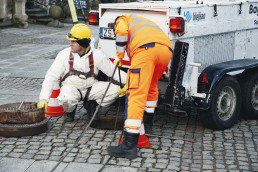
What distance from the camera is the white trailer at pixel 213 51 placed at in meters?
6.16

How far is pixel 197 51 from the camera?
256 inches

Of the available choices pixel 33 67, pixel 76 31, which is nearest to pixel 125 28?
pixel 76 31

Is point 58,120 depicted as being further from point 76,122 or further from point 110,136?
point 110,136

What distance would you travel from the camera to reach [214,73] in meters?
6.25

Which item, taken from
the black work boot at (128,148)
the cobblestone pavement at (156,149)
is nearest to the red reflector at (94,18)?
the cobblestone pavement at (156,149)

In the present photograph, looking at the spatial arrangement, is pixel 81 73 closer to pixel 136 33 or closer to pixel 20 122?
pixel 20 122

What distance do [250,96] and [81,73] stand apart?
237 cm

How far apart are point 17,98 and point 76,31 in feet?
7.85

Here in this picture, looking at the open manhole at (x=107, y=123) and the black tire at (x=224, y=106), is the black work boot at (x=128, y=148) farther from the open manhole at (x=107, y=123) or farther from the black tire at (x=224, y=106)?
the black tire at (x=224, y=106)

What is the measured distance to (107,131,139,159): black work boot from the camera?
17.9 ft

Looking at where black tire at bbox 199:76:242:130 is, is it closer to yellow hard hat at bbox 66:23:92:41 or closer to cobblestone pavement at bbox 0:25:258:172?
cobblestone pavement at bbox 0:25:258:172

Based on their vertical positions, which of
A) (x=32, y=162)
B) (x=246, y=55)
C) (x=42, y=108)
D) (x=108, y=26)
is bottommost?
(x=32, y=162)

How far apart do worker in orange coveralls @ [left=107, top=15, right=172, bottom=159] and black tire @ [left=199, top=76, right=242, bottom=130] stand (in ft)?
3.11

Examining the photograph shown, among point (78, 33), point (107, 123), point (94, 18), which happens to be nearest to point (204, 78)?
point (107, 123)
